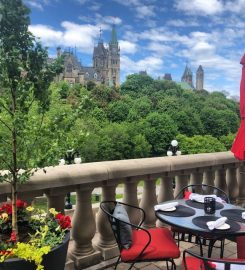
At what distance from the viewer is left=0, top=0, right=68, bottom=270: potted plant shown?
2340 millimetres

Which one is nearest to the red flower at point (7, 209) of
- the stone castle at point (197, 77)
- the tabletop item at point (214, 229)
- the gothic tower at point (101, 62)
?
the tabletop item at point (214, 229)

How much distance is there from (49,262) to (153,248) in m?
1.22

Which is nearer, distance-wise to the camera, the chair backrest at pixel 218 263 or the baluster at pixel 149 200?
the chair backrest at pixel 218 263

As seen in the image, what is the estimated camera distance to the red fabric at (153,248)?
10.4 feet

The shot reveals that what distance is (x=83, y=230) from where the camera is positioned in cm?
365

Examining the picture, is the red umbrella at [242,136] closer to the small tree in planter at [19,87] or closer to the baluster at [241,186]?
the baluster at [241,186]

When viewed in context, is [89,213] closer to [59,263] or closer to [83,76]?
[59,263]

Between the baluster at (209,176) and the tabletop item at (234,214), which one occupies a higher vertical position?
the baluster at (209,176)

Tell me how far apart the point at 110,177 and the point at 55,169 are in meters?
0.67

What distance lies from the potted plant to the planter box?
3cm

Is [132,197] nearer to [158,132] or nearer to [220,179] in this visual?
[220,179]

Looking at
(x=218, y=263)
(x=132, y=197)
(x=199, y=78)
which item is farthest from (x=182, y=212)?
(x=199, y=78)

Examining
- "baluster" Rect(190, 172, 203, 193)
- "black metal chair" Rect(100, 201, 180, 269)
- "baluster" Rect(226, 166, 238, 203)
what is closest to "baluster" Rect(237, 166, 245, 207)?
"baluster" Rect(226, 166, 238, 203)

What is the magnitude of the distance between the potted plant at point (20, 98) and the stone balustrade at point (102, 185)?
48 centimetres
